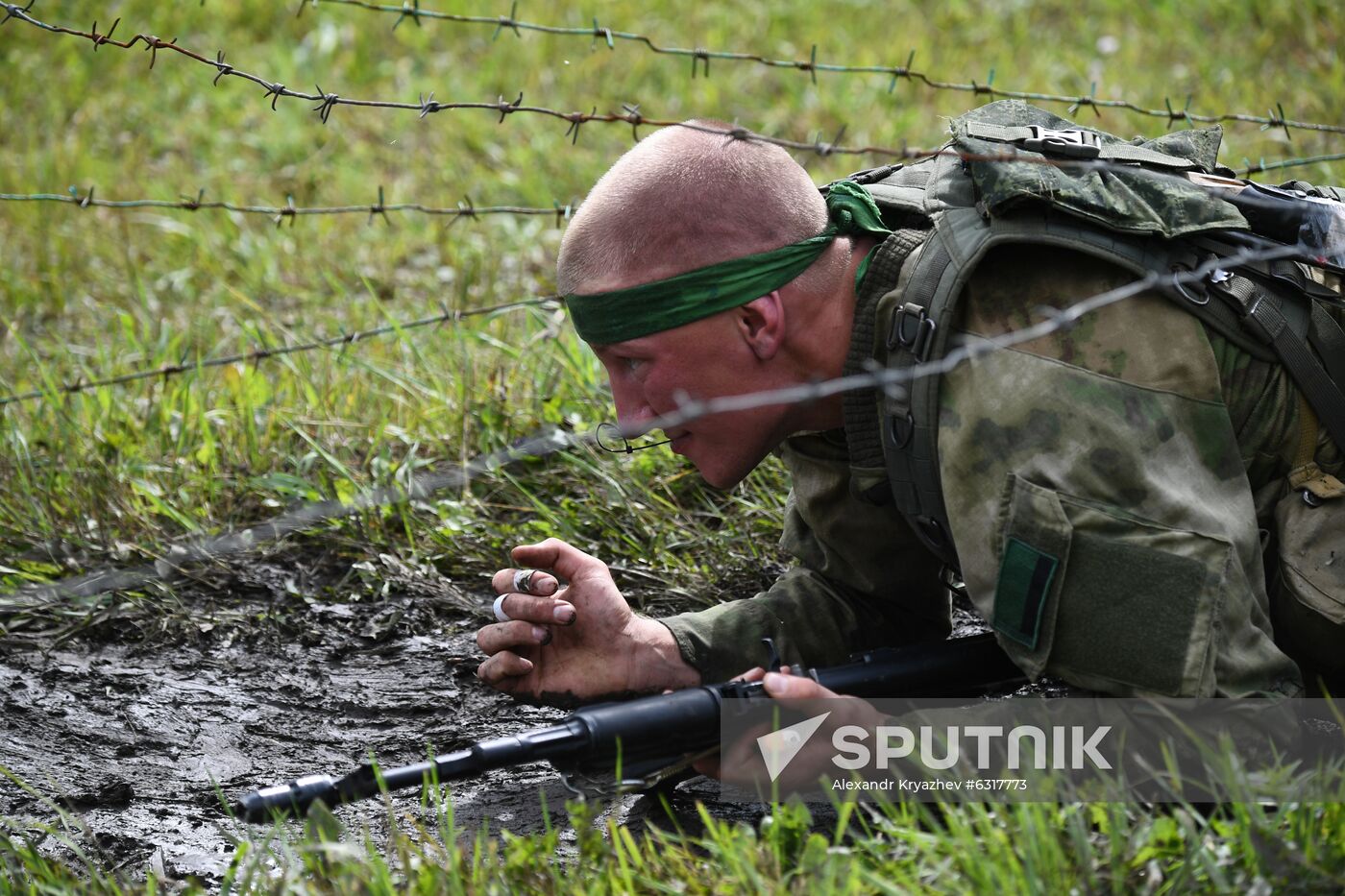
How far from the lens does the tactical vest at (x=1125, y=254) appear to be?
2432mm

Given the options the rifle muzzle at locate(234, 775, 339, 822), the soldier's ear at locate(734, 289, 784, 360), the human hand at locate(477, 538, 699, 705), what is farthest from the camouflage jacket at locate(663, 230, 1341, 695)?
the rifle muzzle at locate(234, 775, 339, 822)

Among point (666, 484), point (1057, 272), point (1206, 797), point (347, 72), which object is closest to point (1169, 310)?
point (1057, 272)

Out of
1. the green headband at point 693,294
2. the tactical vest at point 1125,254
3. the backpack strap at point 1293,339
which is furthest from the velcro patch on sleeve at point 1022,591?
the green headband at point 693,294

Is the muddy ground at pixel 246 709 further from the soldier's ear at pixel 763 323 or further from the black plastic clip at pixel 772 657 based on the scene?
the soldier's ear at pixel 763 323

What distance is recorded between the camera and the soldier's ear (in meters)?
2.64

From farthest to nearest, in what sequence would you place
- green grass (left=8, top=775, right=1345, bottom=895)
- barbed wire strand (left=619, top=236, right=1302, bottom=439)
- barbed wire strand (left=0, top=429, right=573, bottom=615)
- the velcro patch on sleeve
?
barbed wire strand (left=0, top=429, right=573, bottom=615), the velcro patch on sleeve, barbed wire strand (left=619, top=236, right=1302, bottom=439), green grass (left=8, top=775, right=1345, bottom=895)

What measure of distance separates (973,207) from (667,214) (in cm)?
53

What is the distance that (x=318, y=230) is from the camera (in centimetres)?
609

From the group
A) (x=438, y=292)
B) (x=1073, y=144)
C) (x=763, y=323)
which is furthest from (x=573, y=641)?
(x=438, y=292)

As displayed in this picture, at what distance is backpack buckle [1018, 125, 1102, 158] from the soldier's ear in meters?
0.51

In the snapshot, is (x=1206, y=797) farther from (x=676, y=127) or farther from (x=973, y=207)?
(x=676, y=127)

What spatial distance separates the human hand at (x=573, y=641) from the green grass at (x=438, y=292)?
36 cm

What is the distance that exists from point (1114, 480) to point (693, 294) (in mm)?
788

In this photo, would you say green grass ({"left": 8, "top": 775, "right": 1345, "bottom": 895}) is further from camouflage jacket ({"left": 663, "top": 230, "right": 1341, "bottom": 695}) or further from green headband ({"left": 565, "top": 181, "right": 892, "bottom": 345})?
green headband ({"left": 565, "top": 181, "right": 892, "bottom": 345})
